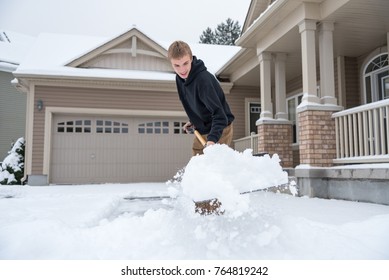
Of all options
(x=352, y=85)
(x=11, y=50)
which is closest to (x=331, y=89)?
(x=352, y=85)

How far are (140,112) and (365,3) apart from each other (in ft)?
23.9

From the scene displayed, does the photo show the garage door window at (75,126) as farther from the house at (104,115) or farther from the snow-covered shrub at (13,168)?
the snow-covered shrub at (13,168)

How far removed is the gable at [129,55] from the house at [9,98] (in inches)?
178

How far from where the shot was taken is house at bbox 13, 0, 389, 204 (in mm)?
6598

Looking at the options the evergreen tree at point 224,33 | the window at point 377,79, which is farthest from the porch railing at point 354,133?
the evergreen tree at point 224,33

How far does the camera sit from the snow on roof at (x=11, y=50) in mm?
13719

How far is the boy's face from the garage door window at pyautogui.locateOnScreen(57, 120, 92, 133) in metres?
8.88

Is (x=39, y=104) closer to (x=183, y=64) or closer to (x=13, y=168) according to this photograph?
(x=13, y=168)

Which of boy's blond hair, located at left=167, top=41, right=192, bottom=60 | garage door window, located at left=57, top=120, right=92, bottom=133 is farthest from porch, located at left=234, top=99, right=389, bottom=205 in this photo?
garage door window, located at left=57, top=120, right=92, bottom=133

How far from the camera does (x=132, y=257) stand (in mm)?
2232

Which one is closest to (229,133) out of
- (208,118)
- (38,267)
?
(208,118)

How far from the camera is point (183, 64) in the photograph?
8.94ft

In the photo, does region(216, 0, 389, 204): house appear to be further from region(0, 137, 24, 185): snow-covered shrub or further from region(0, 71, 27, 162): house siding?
region(0, 71, 27, 162): house siding

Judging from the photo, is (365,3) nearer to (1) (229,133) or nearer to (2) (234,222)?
(1) (229,133)
